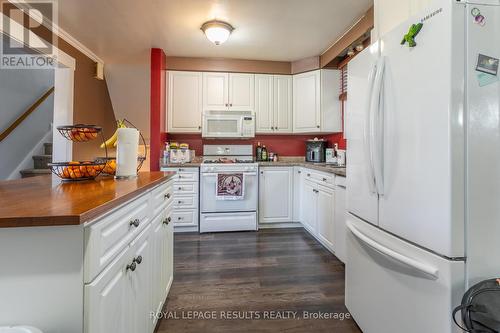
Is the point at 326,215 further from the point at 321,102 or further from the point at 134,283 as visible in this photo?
the point at 134,283

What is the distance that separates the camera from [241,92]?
372 centimetres

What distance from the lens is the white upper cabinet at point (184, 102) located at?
11.8ft

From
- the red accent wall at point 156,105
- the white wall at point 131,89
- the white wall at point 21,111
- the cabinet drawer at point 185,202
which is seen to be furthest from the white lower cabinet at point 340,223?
the white wall at point 21,111

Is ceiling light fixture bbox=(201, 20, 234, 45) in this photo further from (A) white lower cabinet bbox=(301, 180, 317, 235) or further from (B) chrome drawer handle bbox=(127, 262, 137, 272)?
(B) chrome drawer handle bbox=(127, 262, 137, 272)

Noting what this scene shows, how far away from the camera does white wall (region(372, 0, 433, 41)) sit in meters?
1.21

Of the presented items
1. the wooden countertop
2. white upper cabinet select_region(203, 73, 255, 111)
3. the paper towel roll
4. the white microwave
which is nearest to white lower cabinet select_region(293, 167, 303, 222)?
the white microwave

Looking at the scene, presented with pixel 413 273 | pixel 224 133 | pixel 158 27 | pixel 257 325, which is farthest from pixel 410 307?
pixel 158 27

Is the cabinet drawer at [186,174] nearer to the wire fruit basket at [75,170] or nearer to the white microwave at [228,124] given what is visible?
the white microwave at [228,124]

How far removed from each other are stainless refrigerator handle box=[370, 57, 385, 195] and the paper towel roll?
1.29m

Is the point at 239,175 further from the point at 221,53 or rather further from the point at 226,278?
the point at 221,53

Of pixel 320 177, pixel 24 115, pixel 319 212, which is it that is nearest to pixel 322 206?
pixel 319 212

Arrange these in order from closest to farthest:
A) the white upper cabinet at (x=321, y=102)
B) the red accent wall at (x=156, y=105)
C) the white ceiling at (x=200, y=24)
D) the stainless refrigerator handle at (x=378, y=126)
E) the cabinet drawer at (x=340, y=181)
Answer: the stainless refrigerator handle at (x=378, y=126) < the cabinet drawer at (x=340, y=181) < the white ceiling at (x=200, y=24) < the red accent wall at (x=156, y=105) < the white upper cabinet at (x=321, y=102)

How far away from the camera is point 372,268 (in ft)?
4.33

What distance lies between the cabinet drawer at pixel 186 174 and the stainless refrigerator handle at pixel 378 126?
245 centimetres
